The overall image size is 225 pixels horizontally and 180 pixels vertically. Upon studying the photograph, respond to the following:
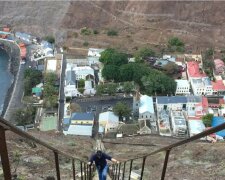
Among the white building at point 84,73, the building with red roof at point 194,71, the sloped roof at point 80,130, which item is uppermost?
the building with red roof at point 194,71

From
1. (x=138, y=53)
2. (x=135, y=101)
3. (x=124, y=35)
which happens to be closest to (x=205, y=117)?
(x=135, y=101)

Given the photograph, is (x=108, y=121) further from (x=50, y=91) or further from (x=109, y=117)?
(x=50, y=91)

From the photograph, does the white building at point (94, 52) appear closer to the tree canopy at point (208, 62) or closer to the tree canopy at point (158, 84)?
the tree canopy at point (158, 84)

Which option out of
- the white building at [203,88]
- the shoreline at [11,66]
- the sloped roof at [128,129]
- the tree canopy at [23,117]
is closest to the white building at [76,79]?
the tree canopy at [23,117]

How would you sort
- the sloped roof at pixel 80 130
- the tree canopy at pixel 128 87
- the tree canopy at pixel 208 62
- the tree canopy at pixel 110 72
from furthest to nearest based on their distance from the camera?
the tree canopy at pixel 208 62, the tree canopy at pixel 110 72, the tree canopy at pixel 128 87, the sloped roof at pixel 80 130

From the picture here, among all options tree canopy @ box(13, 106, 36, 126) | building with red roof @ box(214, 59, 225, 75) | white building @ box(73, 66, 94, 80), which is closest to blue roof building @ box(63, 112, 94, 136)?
tree canopy @ box(13, 106, 36, 126)

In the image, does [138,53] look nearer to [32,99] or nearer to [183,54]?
[183,54]

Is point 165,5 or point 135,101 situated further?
point 165,5
